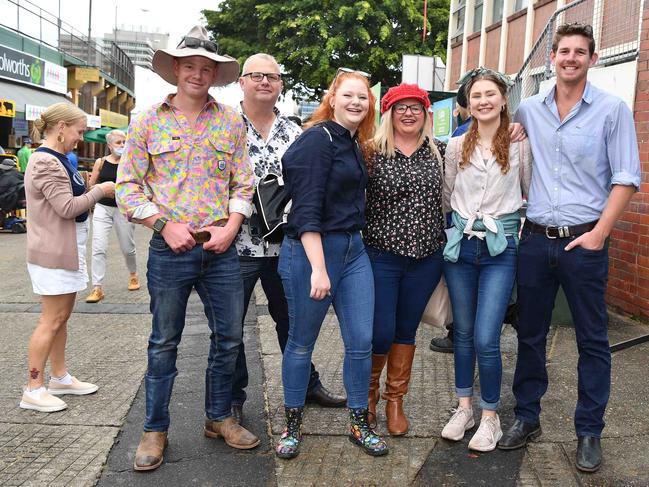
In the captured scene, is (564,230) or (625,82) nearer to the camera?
(564,230)

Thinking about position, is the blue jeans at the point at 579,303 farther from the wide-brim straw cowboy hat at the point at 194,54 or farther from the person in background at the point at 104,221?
the person in background at the point at 104,221

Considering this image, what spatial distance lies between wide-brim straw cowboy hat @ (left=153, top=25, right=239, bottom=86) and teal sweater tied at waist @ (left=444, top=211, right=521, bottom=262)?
1398 mm

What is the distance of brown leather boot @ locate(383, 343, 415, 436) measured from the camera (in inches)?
144

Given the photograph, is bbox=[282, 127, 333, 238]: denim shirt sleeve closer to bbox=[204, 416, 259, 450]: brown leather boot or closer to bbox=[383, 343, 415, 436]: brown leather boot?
bbox=[383, 343, 415, 436]: brown leather boot

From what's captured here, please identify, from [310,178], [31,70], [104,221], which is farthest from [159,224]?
[31,70]

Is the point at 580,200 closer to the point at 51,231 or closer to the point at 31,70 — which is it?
the point at 51,231

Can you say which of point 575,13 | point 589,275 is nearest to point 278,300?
point 589,275

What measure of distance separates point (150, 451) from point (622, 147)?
2.69 meters

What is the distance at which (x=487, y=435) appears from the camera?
3.47 meters

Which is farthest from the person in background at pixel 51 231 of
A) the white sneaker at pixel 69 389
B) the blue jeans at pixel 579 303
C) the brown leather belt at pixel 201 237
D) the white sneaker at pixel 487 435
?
the blue jeans at pixel 579 303

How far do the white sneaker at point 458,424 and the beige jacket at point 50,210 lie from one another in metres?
2.37

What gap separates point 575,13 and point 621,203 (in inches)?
227

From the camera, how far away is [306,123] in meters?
3.43

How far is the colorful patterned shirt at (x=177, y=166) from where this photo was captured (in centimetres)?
314
